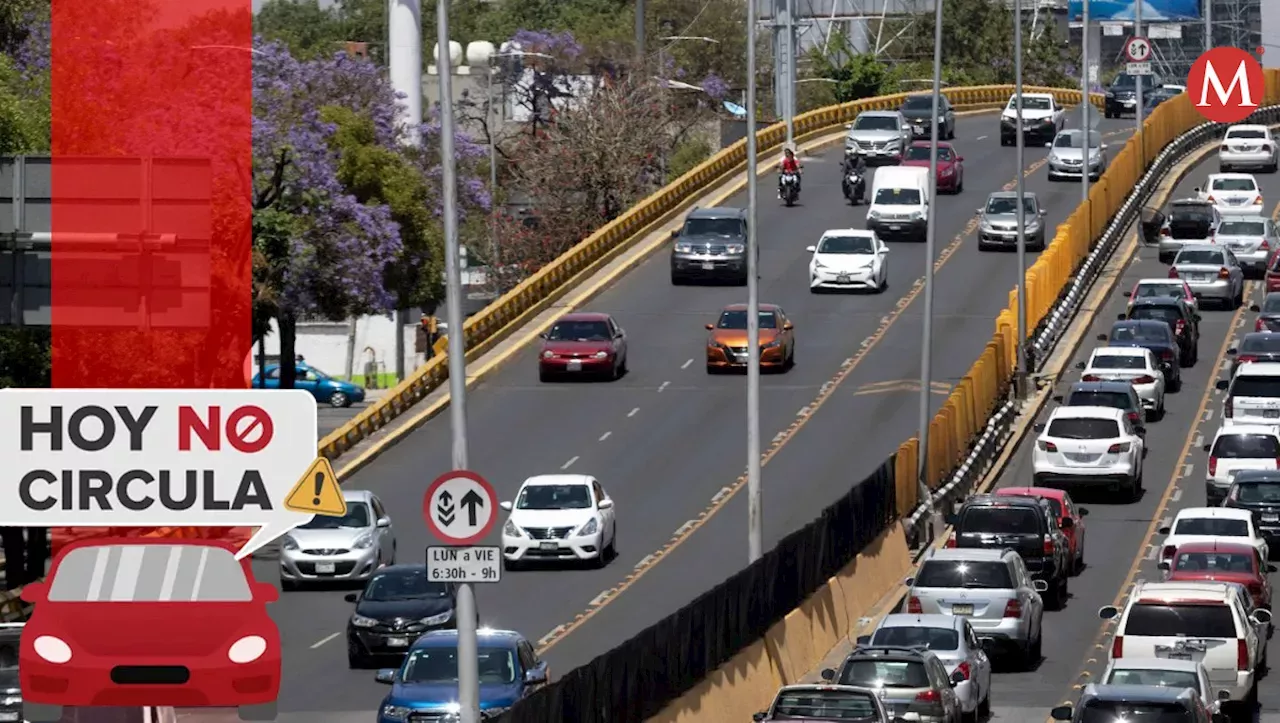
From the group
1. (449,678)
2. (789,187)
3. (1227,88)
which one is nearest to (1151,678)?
(449,678)

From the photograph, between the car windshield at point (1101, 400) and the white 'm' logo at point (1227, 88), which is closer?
the car windshield at point (1101, 400)

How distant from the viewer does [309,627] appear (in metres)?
36.2

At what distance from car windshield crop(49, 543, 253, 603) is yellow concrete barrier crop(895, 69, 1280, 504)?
82.1ft

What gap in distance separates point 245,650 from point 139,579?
925 mm

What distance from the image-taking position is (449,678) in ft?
90.0

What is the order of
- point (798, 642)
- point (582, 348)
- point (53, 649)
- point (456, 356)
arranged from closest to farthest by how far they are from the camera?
point (53, 649) < point (456, 356) < point (798, 642) < point (582, 348)

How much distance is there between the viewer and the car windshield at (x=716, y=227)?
6531 cm

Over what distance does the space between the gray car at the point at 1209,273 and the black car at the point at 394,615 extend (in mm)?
35411

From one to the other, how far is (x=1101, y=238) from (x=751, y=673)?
42005mm

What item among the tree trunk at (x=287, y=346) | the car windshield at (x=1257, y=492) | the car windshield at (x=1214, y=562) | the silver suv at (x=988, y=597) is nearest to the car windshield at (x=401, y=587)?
the silver suv at (x=988, y=597)

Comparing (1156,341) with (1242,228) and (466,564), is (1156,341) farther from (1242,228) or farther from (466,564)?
(466,564)

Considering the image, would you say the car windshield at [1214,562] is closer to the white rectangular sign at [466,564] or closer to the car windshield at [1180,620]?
the car windshield at [1180,620]

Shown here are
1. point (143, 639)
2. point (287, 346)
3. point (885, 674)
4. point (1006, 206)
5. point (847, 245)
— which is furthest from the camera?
point (1006, 206)

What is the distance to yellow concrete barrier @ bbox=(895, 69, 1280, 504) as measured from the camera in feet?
148
